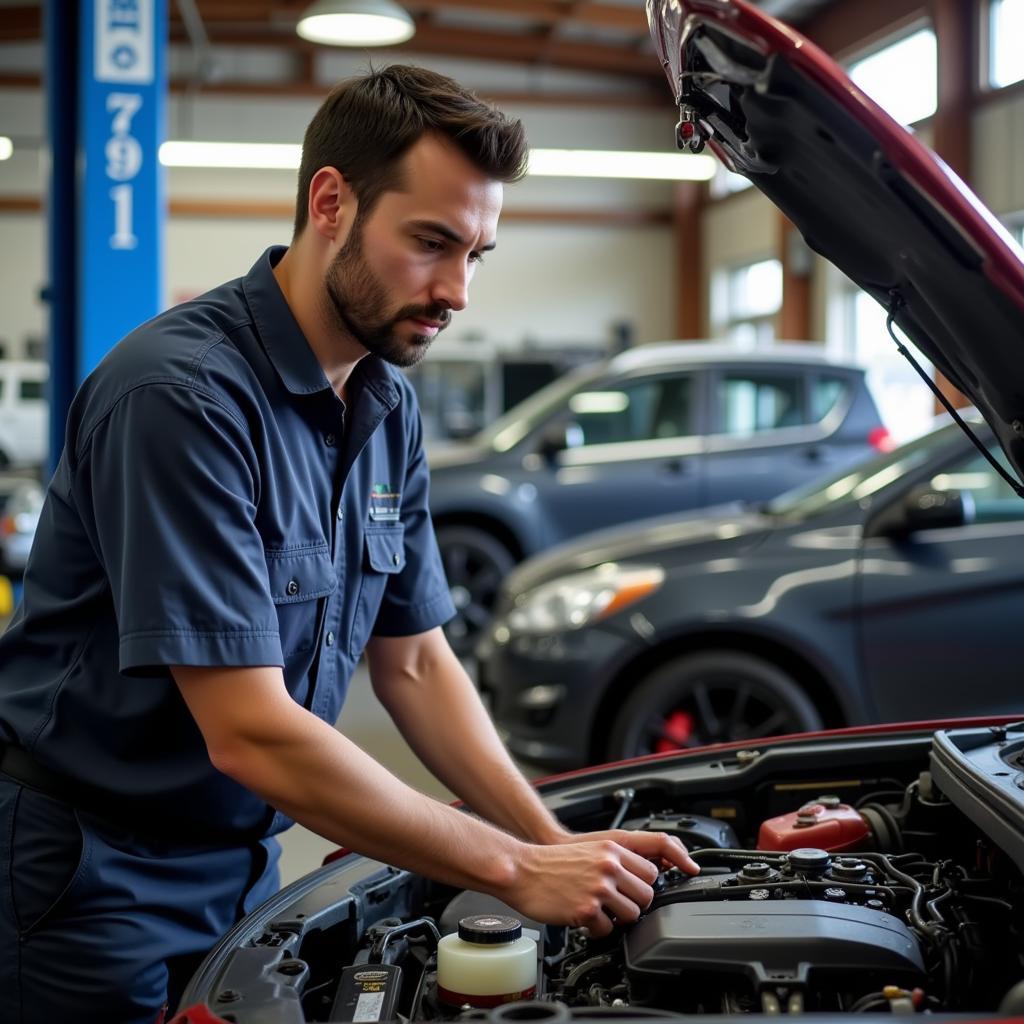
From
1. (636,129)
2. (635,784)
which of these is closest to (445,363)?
(636,129)

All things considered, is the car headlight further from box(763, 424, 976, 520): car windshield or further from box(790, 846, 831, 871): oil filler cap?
box(790, 846, 831, 871): oil filler cap

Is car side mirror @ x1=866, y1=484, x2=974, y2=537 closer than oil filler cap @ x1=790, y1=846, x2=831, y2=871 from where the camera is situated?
No

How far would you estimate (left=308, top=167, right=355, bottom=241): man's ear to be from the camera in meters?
1.68

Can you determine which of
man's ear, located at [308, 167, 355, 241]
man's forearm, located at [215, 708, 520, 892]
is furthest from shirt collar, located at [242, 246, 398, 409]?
man's forearm, located at [215, 708, 520, 892]

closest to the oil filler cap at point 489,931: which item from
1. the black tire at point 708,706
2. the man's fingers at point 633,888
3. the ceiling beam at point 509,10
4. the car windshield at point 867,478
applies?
the man's fingers at point 633,888

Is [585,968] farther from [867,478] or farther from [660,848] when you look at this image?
[867,478]

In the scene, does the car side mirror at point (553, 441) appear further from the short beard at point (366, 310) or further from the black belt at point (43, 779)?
the black belt at point (43, 779)

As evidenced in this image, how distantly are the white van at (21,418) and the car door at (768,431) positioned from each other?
5.01 metres

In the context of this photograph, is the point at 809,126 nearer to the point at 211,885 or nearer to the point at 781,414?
the point at 211,885

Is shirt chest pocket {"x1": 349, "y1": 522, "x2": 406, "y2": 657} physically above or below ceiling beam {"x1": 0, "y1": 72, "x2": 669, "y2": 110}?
below

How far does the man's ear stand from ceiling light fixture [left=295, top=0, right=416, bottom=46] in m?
6.31

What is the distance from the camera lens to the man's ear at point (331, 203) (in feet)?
5.51

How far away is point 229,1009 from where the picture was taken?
50.1 inches

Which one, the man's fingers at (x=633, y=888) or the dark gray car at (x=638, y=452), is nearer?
the man's fingers at (x=633, y=888)
